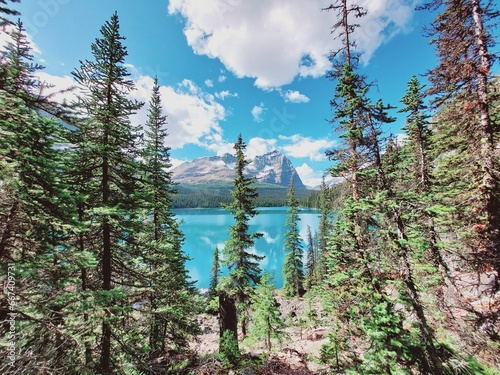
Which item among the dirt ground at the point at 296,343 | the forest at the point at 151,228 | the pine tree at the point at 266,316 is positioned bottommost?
the dirt ground at the point at 296,343

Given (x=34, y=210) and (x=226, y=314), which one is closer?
(x=34, y=210)

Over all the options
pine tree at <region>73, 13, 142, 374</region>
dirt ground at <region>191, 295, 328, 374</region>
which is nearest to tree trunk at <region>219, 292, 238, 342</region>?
dirt ground at <region>191, 295, 328, 374</region>

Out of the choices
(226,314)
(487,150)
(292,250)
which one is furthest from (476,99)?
(292,250)

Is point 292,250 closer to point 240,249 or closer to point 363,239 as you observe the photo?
point 240,249

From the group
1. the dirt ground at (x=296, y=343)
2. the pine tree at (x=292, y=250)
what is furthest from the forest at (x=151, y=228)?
the pine tree at (x=292, y=250)

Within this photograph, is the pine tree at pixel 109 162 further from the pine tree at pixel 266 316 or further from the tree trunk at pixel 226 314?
the pine tree at pixel 266 316

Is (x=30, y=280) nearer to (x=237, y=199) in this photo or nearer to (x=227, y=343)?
(x=227, y=343)

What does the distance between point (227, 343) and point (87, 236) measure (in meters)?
5.45

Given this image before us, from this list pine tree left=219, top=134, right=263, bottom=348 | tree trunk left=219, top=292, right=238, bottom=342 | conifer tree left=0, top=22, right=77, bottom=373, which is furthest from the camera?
pine tree left=219, top=134, right=263, bottom=348

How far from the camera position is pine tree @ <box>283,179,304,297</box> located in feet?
89.8

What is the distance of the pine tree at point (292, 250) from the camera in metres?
27.4

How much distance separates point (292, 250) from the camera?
3005 centimetres

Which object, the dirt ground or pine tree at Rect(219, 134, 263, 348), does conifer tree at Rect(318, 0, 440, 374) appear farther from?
pine tree at Rect(219, 134, 263, 348)

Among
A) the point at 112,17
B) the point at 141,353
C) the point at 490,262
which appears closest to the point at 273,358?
the point at 141,353
